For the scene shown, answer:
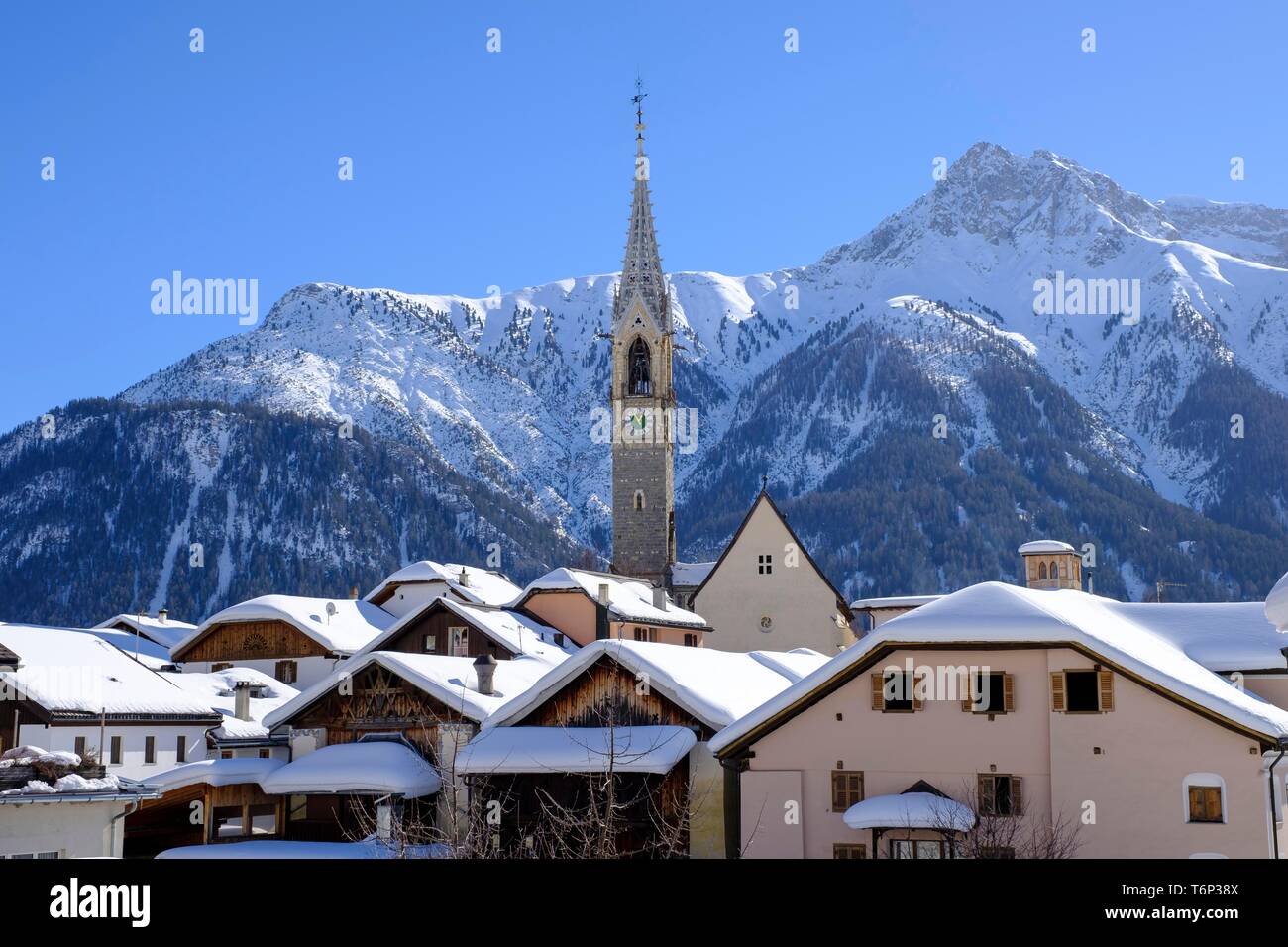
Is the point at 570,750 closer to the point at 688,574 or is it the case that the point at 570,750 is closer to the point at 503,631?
the point at 503,631

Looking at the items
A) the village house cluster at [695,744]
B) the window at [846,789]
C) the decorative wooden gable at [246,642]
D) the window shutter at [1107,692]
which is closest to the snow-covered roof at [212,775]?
the village house cluster at [695,744]

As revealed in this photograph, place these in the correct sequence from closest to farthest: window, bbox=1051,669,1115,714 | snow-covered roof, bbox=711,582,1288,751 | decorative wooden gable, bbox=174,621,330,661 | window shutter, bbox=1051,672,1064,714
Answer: snow-covered roof, bbox=711,582,1288,751 < window, bbox=1051,669,1115,714 < window shutter, bbox=1051,672,1064,714 < decorative wooden gable, bbox=174,621,330,661

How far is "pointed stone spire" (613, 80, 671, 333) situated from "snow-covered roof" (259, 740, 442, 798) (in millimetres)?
81882

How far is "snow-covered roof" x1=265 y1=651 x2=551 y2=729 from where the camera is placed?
142 ft

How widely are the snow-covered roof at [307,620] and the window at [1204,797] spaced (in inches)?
1858

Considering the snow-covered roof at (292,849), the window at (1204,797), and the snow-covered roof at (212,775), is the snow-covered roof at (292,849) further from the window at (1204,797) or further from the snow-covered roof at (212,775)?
the window at (1204,797)

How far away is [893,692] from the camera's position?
31984mm

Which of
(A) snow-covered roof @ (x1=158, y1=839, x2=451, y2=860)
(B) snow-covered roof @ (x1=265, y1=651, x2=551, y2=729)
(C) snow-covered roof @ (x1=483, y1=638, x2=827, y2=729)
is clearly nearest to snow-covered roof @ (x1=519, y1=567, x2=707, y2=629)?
(B) snow-covered roof @ (x1=265, y1=651, x2=551, y2=729)

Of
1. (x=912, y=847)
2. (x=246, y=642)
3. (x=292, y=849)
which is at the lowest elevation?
(x=292, y=849)

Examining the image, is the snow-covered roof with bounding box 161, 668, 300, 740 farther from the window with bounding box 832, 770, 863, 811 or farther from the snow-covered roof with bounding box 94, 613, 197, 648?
the window with bounding box 832, 770, 863, 811

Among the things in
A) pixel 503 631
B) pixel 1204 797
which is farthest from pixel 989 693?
pixel 503 631

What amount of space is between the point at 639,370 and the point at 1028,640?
93636mm

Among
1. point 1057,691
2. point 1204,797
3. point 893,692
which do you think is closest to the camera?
point 1204,797
